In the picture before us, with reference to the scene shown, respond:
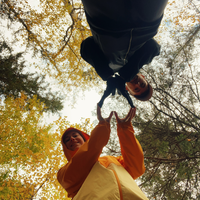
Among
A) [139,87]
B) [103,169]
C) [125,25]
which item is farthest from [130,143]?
[125,25]

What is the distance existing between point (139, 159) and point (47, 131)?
28.1 feet

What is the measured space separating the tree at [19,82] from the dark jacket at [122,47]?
6997 millimetres

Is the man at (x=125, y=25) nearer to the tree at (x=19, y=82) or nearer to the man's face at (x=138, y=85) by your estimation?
the man's face at (x=138, y=85)

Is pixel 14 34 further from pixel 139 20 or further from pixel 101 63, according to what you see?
pixel 139 20

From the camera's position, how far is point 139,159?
159 cm

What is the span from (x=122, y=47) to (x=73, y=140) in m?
1.64

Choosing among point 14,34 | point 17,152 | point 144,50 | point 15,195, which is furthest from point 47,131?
point 144,50

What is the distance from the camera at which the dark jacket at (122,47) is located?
3.14ft

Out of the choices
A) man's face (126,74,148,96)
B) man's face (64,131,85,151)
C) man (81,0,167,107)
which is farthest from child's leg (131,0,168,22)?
man's face (64,131,85,151)

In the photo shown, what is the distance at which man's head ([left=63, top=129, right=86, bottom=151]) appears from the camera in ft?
6.79

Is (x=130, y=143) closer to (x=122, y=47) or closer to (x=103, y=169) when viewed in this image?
(x=103, y=169)

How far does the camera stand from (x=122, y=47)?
1.09 metres

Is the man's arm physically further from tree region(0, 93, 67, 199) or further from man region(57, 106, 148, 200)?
tree region(0, 93, 67, 199)

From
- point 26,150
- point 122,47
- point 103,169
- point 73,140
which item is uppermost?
point 26,150
